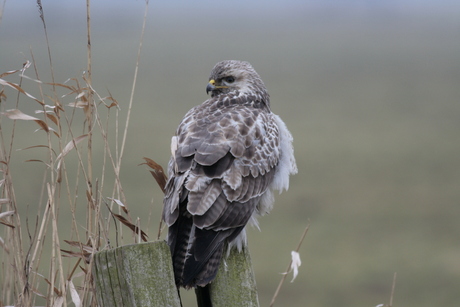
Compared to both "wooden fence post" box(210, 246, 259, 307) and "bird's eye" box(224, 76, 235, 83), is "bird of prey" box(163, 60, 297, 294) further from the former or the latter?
"bird's eye" box(224, 76, 235, 83)

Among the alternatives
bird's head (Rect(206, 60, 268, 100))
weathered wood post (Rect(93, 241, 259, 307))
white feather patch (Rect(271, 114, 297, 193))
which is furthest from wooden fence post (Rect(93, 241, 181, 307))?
bird's head (Rect(206, 60, 268, 100))

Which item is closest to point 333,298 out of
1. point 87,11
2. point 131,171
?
point 131,171

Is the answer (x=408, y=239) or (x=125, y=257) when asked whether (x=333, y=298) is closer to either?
(x=408, y=239)

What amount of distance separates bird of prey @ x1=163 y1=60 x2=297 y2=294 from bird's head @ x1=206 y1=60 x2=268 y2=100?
0.48 feet

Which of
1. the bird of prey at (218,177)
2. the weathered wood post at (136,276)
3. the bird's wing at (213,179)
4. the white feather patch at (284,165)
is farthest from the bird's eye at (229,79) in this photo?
the weathered wood post at (136,276)

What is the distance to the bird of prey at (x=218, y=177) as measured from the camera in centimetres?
282

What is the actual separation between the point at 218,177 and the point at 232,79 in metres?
1.31

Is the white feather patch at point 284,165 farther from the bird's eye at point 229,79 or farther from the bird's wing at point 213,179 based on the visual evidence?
the bird's eye at point 229,79

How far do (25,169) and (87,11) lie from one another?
19.7 m

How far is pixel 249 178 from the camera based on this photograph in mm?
3383

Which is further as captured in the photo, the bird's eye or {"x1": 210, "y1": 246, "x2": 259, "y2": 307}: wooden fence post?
the bird's eye

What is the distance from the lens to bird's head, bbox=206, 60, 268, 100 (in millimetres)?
4301

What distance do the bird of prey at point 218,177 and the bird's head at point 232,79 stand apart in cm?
15

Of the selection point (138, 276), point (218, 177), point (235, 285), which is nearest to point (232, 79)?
point (218, 177)
